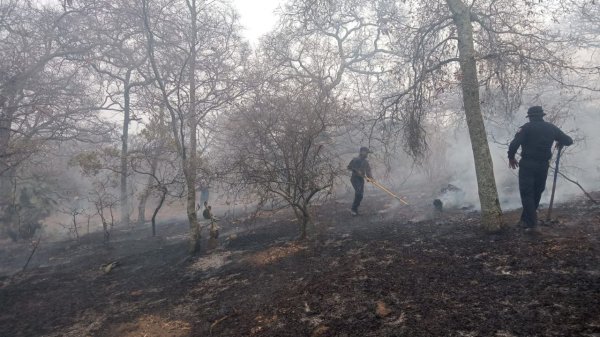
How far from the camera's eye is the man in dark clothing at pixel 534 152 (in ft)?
19.2

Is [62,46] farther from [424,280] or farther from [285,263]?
[424,280]

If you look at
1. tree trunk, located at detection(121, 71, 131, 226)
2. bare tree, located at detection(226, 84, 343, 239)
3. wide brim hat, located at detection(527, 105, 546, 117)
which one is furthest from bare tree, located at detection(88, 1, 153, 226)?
wide brim hat, located at detection(527, 105, 546, 117)

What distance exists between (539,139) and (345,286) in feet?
12.6

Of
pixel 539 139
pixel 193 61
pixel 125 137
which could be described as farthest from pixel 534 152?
pixel 125 137

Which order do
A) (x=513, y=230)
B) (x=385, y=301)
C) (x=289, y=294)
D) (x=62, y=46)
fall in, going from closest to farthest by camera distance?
(x=385, y=301) < (x=289, y=294) < (x=513, y=230) < (x=62, y=46)

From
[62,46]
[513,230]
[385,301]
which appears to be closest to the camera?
[385,301]

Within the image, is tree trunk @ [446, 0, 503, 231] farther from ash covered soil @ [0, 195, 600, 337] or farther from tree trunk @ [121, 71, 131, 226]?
tree trunk @ [121, 71, 131, 226]

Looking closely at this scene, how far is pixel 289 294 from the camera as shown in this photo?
16.6 feet

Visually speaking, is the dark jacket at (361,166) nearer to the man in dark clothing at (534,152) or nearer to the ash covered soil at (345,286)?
the ash covered soil at (345,286)

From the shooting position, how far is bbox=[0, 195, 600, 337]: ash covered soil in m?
3.59

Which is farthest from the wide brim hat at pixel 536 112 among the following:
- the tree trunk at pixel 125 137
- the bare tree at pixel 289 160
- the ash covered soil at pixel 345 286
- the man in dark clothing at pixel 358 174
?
the tree trunk at pixel 125 137

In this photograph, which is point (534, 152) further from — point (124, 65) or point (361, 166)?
point (124, 65)

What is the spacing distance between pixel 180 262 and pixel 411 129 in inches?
213

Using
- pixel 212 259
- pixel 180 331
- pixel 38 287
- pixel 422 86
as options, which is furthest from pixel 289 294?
pixel 38 287
